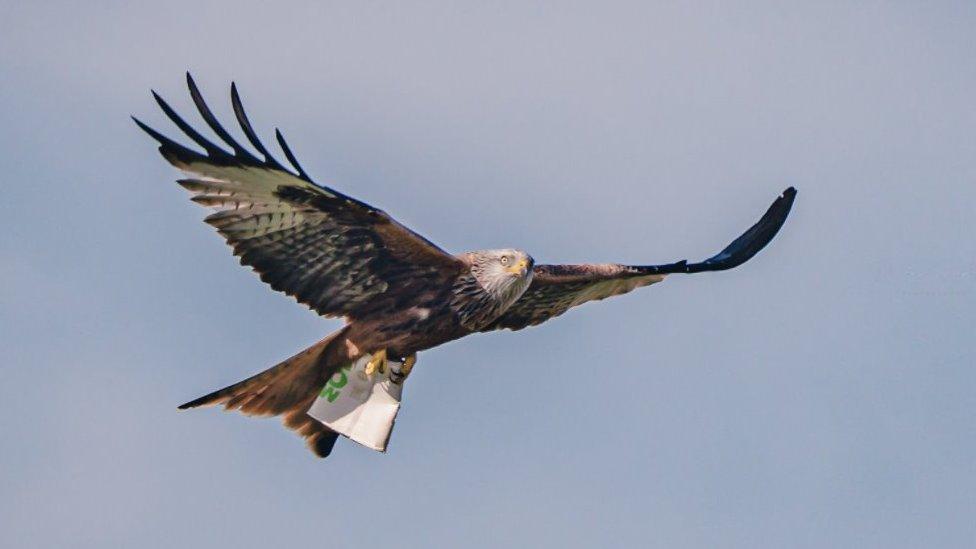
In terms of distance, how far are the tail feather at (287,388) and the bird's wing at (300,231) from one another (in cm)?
37

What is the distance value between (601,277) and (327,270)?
228 centimetres

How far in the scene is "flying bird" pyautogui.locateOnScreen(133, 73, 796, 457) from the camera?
1434cm

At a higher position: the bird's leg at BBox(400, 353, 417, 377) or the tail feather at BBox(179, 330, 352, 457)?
the bird's leg at BBox(400, 353, 417, 377)

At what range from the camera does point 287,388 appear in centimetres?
1541

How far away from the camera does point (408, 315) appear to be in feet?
49.6

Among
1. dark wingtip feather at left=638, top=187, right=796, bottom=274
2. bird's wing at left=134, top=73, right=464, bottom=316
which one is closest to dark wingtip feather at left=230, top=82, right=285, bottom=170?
bird's wing at left=134, top=73, right=464, bottom=316

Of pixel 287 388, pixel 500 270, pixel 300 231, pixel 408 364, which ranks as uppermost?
pixel 500 270

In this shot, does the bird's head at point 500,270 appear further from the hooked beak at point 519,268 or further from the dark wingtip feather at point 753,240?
the dark wingtip feather at point 753,240

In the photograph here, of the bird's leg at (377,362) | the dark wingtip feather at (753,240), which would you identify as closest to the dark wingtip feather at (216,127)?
the bird's leg at (377,362)

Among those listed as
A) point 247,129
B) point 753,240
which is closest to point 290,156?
point 247,129

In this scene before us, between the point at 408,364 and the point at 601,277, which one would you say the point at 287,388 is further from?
the point at 601,277

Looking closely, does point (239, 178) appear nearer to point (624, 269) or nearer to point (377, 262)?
point (377, 262)

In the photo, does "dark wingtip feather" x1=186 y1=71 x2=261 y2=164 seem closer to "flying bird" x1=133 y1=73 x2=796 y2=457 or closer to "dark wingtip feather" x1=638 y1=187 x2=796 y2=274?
"flying bird" x1=133 y1=73 x2=796 y2=457

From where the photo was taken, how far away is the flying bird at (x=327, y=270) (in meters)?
14.3
